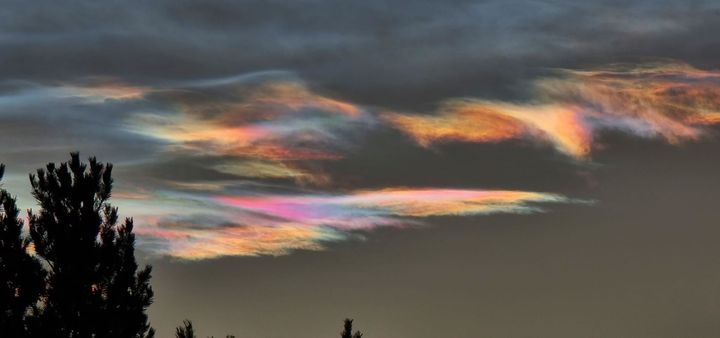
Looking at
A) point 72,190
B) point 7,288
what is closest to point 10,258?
point 7,288

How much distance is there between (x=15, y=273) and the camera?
108ft

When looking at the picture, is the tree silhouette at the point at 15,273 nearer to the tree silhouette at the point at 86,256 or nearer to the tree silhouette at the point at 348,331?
the tree silhouette at the point at 86,256

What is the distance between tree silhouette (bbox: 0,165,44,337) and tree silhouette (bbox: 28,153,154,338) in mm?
525

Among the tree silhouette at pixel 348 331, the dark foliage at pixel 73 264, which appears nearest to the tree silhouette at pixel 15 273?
the dark foliage at pixel 73 264

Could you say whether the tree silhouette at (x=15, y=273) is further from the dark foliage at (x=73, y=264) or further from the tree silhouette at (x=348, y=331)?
the tree silhouette at (x=348, y=331)

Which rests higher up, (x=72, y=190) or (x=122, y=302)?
(x=72, y=190)

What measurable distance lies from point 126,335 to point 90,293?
1.89m

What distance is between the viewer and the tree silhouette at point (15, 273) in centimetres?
3259

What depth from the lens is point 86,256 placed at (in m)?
32.5

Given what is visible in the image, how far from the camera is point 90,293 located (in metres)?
32.1

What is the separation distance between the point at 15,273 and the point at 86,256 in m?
2.61

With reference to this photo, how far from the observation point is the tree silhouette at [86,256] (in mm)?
31891

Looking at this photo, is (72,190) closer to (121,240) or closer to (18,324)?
(121,240)

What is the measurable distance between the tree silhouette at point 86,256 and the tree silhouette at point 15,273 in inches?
20.7
